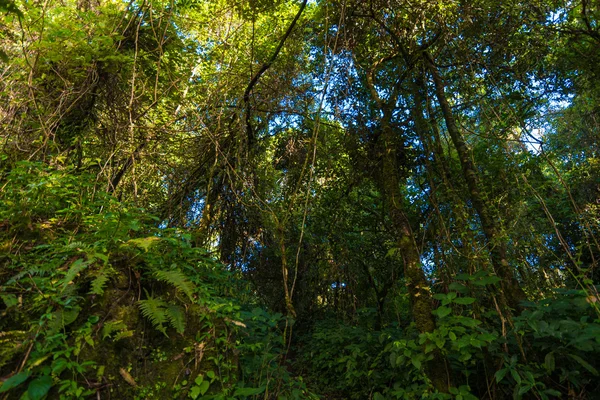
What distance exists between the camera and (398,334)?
432cm

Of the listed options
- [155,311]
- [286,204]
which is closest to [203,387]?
[155,311]

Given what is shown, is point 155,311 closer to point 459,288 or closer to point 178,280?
point 178,280

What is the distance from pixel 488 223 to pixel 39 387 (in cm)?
424

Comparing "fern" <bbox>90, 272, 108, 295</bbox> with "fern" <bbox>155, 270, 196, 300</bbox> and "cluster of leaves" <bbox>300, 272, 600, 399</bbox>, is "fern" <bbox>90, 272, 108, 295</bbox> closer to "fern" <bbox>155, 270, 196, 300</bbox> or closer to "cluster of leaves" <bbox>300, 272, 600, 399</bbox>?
"fern" <bbox>155, 270, 196, 300</bbox>

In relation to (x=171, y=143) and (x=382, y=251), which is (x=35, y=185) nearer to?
(x=171, y=143)

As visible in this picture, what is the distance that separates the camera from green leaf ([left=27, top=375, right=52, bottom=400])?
177cm

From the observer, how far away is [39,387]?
1804mm

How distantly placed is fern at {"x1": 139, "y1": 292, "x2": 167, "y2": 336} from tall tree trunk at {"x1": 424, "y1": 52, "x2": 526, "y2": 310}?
3.10m

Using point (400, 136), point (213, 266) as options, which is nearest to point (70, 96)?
point (213, 266)

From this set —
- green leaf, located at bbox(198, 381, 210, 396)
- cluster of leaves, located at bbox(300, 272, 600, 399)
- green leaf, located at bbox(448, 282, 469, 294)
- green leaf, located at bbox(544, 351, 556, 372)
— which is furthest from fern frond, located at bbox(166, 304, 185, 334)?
green leaf, located at bbox(544, 351, 556, 372)

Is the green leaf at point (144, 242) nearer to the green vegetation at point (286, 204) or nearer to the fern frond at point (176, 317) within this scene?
the green vegetation at point (286, 204)

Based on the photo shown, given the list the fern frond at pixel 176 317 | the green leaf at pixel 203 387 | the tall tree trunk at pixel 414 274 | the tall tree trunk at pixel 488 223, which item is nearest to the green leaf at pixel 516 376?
the tall tree trunk at pixel 414 274

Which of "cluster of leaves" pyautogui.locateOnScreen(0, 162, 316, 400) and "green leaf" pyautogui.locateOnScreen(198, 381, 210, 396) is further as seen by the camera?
"green leaf" pyautogui.locateOnScreen(198, 381, 210, 396)

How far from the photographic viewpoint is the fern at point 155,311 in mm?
2314
